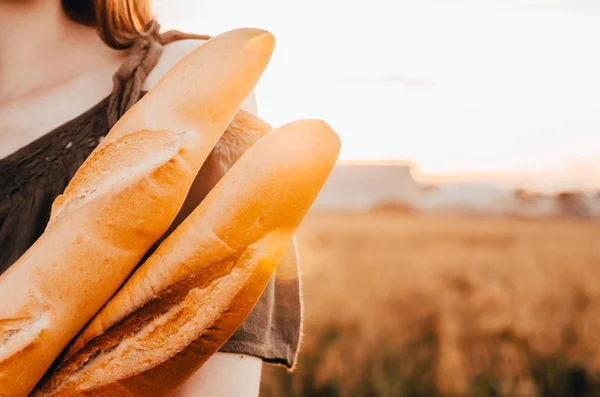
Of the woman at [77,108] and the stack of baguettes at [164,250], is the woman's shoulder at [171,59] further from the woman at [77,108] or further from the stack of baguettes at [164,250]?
the stack of baguettes at [164,250]

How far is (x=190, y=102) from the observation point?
0.76 meters

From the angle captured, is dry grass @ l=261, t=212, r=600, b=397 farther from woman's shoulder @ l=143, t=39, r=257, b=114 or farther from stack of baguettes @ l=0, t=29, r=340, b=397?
stack of baguettes @ l=0, t=29, r=340, b=397

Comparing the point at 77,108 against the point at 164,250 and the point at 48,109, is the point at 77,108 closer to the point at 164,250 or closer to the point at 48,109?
the point at 48,109

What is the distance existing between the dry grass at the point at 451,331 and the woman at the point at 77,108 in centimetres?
292

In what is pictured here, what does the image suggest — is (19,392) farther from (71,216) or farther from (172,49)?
(172,49)

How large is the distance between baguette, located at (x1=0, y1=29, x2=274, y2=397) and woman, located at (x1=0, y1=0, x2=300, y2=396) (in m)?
0.09

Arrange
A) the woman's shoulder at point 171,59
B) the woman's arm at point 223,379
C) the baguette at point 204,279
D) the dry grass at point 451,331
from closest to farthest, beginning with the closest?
the baguette at point 204,279 < the woman's arm at point 223,379 < the woman's shoulder at point 171,59 < the dry grass at point 451,331

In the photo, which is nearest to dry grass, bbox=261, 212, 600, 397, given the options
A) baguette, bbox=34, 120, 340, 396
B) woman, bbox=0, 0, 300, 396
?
woman, bbox=0, 0, 300, 396

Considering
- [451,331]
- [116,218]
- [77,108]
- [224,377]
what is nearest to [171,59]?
[77,108]

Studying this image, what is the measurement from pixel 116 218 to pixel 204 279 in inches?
4.8

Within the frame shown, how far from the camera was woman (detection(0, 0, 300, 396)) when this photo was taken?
0.87m

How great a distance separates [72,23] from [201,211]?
0.65 meters

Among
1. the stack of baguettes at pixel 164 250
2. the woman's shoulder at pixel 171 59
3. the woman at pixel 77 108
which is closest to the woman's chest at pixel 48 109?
the woman at pixel 77 108

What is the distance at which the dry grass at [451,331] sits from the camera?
377cm
